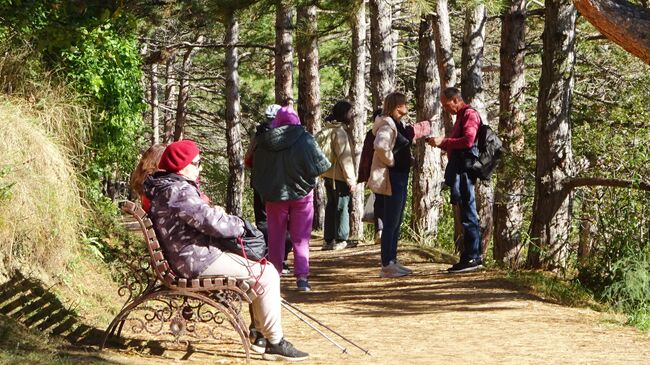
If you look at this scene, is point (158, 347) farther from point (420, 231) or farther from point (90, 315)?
point (420, 231)

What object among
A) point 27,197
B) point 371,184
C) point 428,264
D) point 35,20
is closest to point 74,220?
point 27,197

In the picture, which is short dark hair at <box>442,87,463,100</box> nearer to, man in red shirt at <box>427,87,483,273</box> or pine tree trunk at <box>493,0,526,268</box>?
man in red shirt at <box>427,87,483,273</box>

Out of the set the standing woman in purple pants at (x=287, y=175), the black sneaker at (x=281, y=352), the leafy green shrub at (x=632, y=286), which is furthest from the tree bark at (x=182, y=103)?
the black sneaker at (x=281, y=352)

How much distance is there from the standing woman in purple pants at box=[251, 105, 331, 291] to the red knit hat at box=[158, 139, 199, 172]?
2.92m

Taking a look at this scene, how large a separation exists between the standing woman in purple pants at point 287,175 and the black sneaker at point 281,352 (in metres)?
2.87

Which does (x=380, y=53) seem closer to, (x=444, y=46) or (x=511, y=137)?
(x=444, y=46)

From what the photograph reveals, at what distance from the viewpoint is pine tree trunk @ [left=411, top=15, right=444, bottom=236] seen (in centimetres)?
1584

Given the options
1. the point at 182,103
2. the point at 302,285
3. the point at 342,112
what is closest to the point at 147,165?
the point at 302,285

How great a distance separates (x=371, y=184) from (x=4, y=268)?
4364 mm

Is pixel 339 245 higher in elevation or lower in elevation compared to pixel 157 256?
lower

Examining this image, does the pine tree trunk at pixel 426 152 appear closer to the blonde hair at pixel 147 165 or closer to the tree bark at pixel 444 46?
the tree bark at pixel 444 46

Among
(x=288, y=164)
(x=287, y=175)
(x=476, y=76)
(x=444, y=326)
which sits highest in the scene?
(x=476, y=76)

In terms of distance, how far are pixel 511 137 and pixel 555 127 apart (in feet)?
8.69

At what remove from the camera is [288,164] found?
10008mm
